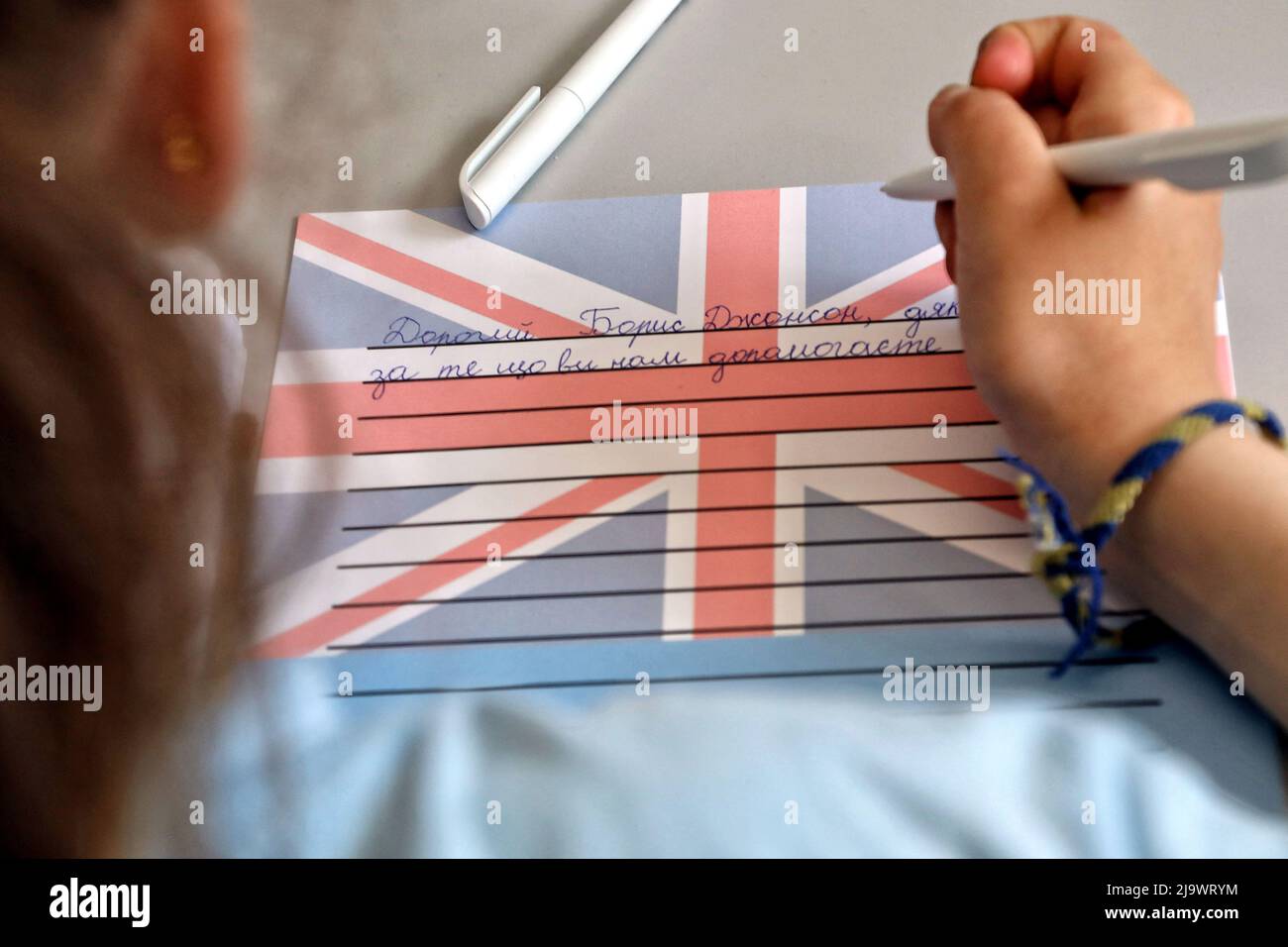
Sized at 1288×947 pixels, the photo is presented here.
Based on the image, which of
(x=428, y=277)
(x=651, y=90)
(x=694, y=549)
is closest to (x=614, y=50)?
(x=651, y=90)

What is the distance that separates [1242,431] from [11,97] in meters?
0.40

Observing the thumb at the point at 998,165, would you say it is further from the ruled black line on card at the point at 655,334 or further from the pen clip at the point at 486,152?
the pen clip at the point at 486,152

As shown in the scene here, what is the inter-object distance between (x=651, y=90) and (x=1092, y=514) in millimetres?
288

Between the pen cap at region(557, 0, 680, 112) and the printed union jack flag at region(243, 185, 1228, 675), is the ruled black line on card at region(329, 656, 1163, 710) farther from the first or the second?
the pen cap at region(557, 0, 680, 112)

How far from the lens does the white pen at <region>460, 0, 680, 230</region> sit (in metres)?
0.49

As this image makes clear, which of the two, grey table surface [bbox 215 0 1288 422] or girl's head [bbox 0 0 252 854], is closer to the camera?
girl's head [bbox 0 0 252 854]

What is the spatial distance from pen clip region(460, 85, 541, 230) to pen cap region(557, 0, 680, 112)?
19 millimetres

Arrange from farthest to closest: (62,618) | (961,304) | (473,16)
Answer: (473,16)
(961,304)
(62,618)

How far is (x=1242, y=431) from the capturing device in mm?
370

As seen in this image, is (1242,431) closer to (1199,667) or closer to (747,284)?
(1199,667)

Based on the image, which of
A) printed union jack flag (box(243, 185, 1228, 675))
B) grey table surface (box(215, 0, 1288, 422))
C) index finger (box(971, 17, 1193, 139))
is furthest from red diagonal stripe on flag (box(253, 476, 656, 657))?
index finger (box(971, 17, 1193, 139))

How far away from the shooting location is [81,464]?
0.29m

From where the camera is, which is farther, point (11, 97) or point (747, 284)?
point (747, 284)
